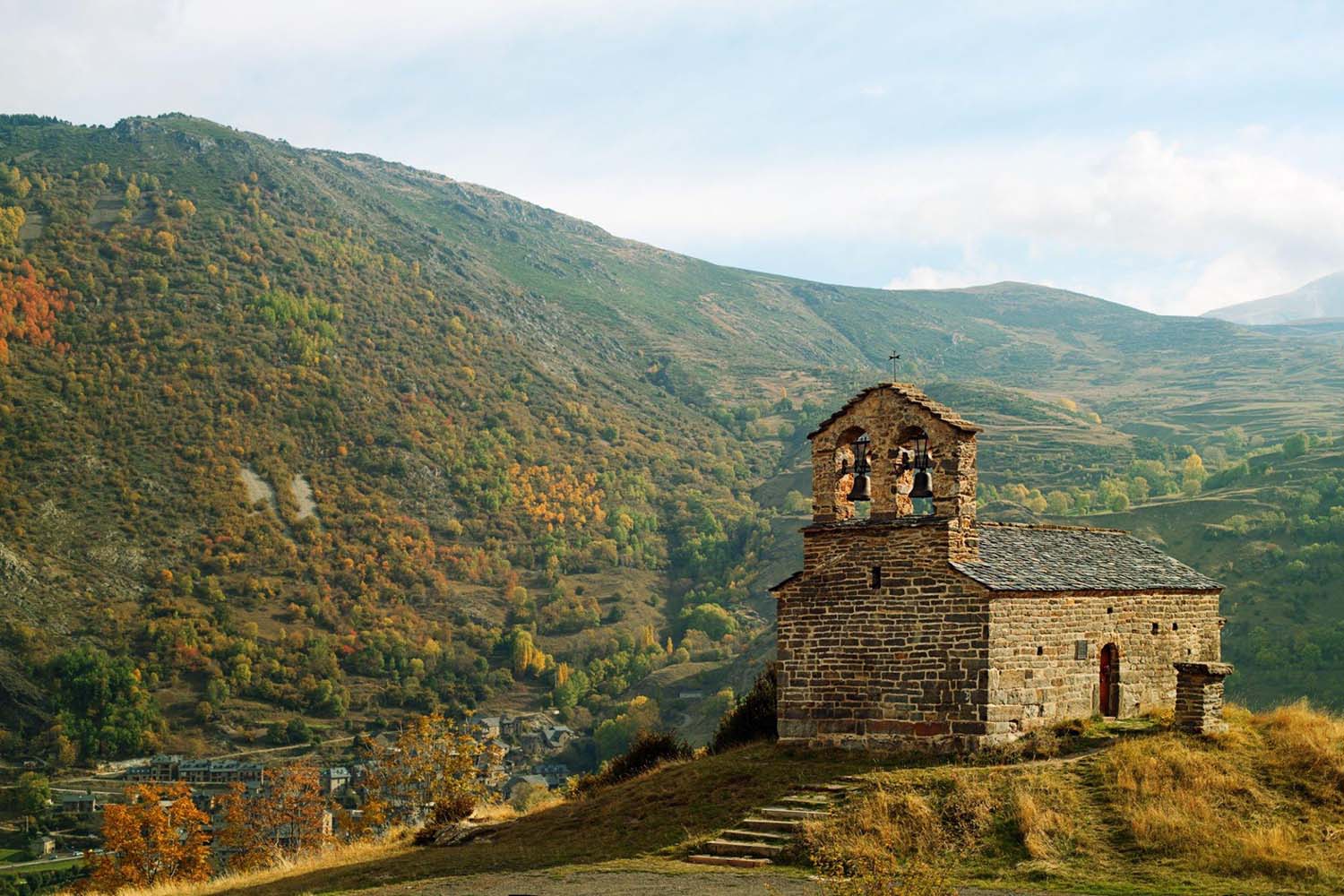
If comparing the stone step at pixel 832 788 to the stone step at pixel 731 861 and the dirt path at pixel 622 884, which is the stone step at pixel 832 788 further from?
the dirt path at pixel 622 884

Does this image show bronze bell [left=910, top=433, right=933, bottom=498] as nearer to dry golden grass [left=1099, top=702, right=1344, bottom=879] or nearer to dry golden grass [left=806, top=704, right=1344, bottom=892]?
dry golden grass [left=806, top=704, right=1344, bottom=892]

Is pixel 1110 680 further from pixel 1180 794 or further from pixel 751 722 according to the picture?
pixel 751 722

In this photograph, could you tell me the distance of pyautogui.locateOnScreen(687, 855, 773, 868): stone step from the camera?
22.0 meters

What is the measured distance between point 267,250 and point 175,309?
30409 mm

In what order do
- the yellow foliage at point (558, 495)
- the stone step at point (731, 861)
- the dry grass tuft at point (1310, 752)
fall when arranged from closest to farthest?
1. the stone step at point (731, 861)
2. the dry grass tuft at point (1310, 752)
3. the yellow foliage at point (558, 495)

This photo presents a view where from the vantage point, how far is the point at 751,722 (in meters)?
33.0

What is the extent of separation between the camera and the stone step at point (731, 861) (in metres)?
22.0

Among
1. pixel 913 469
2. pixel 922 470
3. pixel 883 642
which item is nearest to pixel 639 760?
pixel 883 642

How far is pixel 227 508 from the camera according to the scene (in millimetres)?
145250

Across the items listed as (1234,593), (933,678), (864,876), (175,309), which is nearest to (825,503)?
(933,678)

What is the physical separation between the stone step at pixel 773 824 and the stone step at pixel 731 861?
3.18 feet

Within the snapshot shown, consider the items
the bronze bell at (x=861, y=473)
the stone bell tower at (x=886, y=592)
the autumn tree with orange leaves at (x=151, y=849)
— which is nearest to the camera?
the stone bell tower at (x=886, y=592)

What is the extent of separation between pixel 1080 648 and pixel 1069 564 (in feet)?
7.55

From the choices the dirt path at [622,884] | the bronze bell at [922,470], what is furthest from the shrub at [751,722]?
the dirt path at [622,884]
